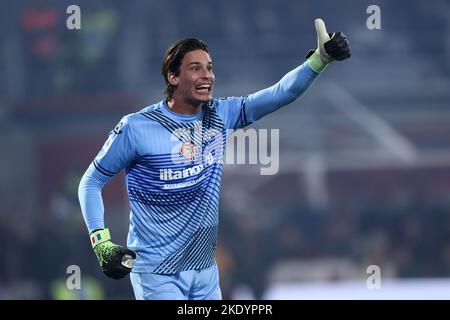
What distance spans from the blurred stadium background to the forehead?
10.8m

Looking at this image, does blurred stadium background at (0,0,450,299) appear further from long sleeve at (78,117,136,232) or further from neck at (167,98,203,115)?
long sleeve at (78,117,136,232)

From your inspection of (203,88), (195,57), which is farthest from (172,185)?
(195,57)

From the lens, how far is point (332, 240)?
16.8 metres

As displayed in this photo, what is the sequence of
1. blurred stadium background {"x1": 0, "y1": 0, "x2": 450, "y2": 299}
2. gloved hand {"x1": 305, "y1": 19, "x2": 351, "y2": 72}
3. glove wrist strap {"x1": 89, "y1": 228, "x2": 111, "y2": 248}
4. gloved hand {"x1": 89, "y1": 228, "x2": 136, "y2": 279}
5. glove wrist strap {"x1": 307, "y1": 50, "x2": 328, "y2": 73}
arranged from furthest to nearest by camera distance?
blurred stadium background {"x1": 0, "y1": 0, "x2": 450, "y2": 299} < glove wrist strap {"x1": 307, "y1": 50, "x2": 328, "y2": 73} < gloved hand {"x1": 305, "y1": 19, "x2": 351, "y2": 72} < glove wrist strap {"x1": 89, "y1": 228, "x2": 111, "y2": 248} < gloved hand {"x1": 89, "y1": 228, "x2": 136, "y2": 279}

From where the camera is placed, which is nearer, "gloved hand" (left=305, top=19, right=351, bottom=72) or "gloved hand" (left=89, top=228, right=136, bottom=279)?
"gloved hand" (left=89, top=228, right=136, bottom=279)

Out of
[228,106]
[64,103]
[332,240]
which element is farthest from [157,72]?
[228,106]

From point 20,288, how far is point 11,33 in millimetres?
5892

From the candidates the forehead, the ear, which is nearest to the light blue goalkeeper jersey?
the ear

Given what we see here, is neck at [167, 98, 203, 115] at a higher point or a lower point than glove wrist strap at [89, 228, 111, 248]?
higher

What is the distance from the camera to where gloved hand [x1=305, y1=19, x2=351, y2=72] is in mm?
5980

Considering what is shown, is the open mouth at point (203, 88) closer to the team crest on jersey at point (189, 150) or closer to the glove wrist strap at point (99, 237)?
the team crest on jersey at point (189, 150)

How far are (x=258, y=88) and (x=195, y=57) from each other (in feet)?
44.3

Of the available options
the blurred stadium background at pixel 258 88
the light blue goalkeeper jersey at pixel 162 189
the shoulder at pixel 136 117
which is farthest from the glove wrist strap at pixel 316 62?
the blurred stadium background at pixel 258 88

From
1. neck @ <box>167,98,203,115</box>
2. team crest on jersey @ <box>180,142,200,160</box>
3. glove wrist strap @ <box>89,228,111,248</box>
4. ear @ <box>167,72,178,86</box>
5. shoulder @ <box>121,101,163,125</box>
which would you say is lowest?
glove wrist strap @ <box>89,228,111,248</box>
